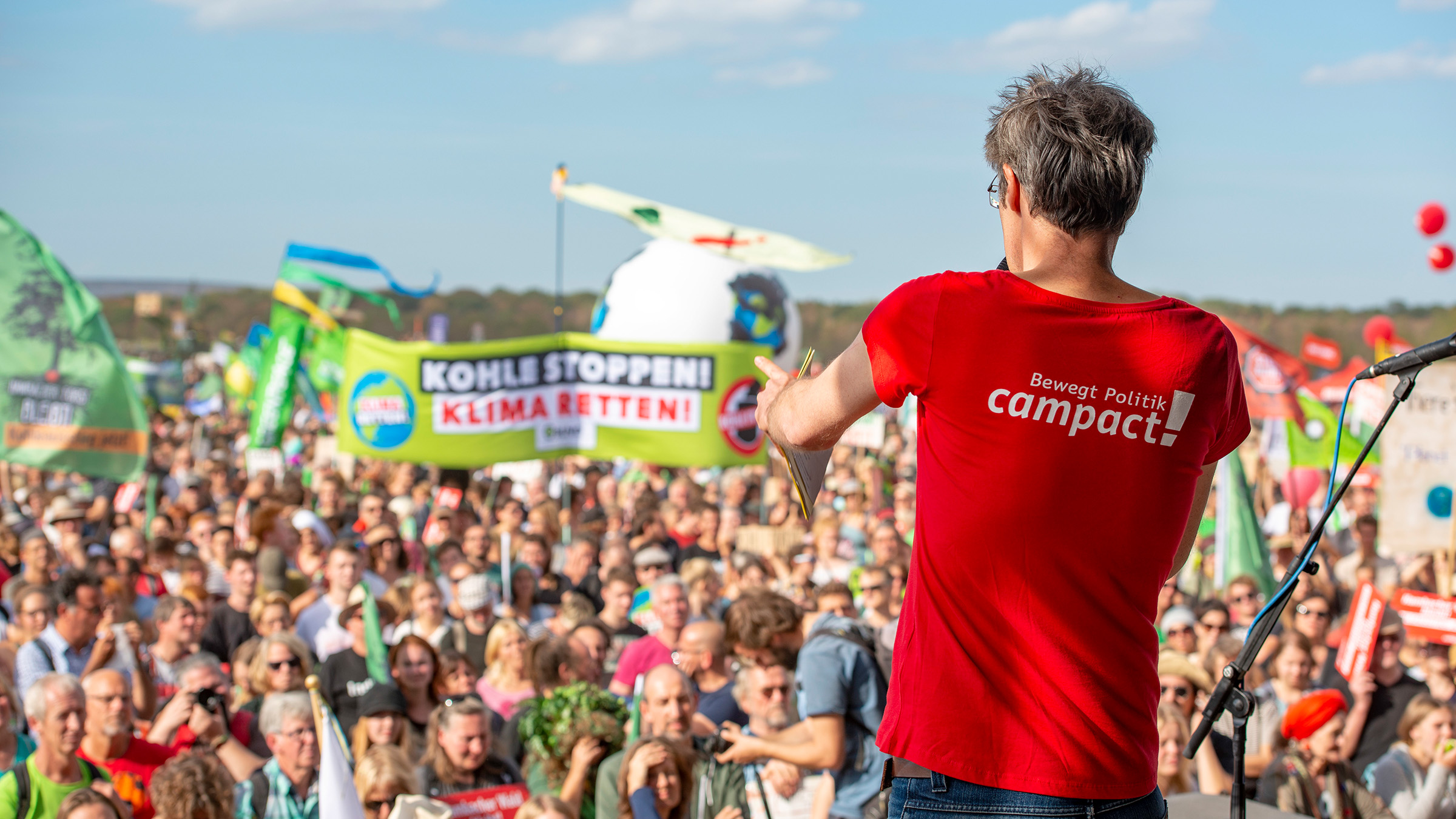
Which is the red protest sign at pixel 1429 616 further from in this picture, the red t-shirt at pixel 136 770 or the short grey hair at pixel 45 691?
the short grey hair at pixel 45 691

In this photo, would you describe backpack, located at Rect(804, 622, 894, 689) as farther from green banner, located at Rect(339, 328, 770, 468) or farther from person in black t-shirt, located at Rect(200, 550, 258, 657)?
green banner, located at Rect(339, 328, 770, 468)

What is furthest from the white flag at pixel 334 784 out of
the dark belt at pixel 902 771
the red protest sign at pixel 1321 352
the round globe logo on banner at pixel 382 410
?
the red protest sign at pixel 1321 352

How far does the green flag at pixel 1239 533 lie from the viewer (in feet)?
30.0

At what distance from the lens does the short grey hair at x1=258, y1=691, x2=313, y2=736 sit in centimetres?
504

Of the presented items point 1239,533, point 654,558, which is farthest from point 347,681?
point 1239,533

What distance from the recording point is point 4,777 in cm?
459

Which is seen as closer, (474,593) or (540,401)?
(474,593)

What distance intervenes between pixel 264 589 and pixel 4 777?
3907mm

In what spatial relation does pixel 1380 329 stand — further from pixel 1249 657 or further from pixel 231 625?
pixel 1249 657

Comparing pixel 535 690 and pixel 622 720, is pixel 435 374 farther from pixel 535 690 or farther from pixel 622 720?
pixel 622 720

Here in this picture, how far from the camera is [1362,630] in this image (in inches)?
246

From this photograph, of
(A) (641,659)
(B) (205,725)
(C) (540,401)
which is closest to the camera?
(B) (205,725)

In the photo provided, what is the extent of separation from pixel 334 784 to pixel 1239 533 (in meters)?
6.89

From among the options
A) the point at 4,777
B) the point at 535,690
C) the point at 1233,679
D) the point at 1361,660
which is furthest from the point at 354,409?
the point at 1233,679
